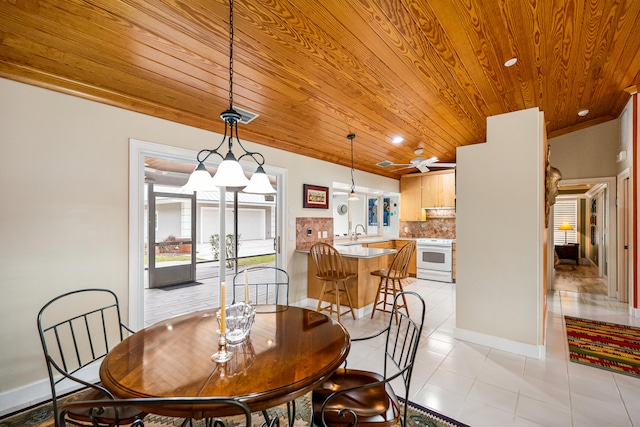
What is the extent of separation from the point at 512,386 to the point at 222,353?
7.58 feet

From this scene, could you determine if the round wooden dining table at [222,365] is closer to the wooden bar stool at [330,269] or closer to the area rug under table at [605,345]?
the wooden bar stool at [330,269]

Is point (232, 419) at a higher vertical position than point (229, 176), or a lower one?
lower

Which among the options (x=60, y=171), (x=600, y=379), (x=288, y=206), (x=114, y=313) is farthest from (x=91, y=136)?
(x=600, y=379)

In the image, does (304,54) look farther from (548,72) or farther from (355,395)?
(548,72)

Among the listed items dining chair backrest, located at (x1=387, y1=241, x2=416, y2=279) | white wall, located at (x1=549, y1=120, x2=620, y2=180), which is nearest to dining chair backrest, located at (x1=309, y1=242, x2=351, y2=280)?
dining chair backrest, located at (x1=387, y1=241, x2=416, y2=279)

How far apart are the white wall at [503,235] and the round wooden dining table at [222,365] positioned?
6.98 ft

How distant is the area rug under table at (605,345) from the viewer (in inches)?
103

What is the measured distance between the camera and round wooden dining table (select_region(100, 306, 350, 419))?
1018 millimetres

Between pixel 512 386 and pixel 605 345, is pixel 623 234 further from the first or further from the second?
pixel 512 386

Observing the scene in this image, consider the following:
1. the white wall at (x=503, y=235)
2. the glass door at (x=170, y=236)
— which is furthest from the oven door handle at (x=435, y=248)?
the glass door at (x=170, y=236)

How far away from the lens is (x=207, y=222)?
465 cm

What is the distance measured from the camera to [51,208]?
2109mm

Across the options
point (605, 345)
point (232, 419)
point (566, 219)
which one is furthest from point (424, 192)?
point (566, 219)

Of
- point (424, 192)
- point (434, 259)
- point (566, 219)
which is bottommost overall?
point (434, 259)
